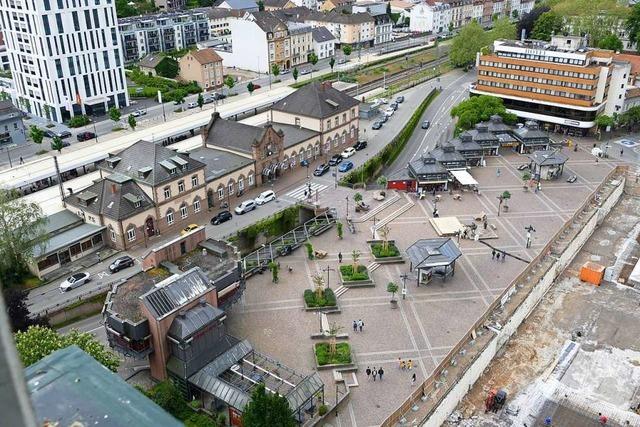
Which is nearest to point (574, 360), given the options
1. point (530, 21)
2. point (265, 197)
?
point (265, 197)

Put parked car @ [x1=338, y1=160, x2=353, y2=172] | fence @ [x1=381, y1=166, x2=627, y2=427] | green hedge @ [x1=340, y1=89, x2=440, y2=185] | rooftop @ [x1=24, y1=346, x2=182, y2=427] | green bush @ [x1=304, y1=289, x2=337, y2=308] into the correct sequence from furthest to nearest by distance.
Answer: parked car @ [x1=338, y1=160, x2=353, y2=172] < green hedge @ [x1=340, y1=89, x2=440, y2=185] < green bush @ [x1=304, y1=289, x2=337, y2=308] < fence @ [x1=381, y1=166, x2=627, y2=427] < rooftop @ [x1=24, y1=346, x2=182, y2=427]

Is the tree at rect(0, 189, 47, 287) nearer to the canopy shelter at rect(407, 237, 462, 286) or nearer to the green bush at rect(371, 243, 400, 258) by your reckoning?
the green bush at rect(371, 243, 400, 258)

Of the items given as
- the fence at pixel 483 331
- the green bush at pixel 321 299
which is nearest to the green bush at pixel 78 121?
the green bush at pixel 321 299

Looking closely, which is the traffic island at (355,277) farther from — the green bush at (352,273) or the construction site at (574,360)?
the construction site at (574,360)

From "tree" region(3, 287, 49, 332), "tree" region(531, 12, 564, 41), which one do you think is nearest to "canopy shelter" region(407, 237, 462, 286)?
"tree" region(3, 287, 49, 332)

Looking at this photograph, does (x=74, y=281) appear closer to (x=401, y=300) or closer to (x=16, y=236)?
(x=16, y=236)

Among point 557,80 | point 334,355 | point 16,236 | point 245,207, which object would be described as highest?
point 557,80

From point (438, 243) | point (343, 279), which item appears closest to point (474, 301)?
point (438, 243)
